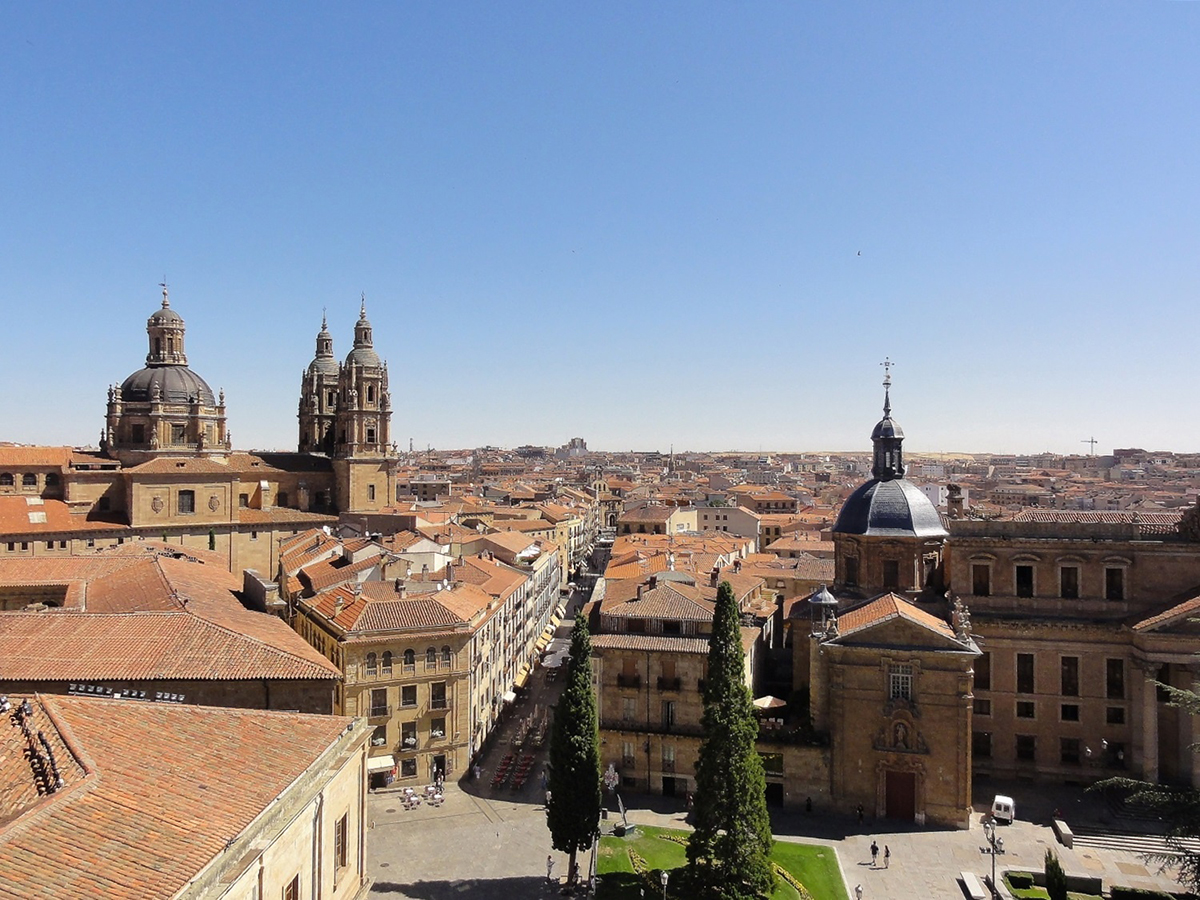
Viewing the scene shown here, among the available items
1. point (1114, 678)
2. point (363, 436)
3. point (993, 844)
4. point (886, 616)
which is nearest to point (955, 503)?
point (1114, 678)

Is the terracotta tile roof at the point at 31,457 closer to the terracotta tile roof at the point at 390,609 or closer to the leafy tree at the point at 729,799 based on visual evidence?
the terracotta tile roof at the point at 390,609

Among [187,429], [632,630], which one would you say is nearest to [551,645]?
[632,630]

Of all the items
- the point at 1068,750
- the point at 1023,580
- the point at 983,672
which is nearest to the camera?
the point at 1068,750

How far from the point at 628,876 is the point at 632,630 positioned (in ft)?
37.2

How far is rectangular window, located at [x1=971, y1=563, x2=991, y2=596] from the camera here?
39.9m

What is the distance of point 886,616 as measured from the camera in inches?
1373

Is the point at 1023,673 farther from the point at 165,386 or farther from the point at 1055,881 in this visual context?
the point at 165,386

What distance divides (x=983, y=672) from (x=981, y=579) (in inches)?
174

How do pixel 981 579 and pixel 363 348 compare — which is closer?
pixel 981 579

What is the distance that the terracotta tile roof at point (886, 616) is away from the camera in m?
34.8

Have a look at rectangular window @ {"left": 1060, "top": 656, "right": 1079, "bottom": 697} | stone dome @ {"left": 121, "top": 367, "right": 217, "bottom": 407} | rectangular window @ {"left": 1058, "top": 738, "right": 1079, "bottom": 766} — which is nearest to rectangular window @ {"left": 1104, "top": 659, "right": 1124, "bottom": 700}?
rectangular window @ {"left": 1060, "top": 656, "right": 1079, "bottom": 697}

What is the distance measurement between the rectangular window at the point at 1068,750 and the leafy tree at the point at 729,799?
60.4 ft

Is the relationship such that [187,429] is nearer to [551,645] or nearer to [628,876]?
[551,645]

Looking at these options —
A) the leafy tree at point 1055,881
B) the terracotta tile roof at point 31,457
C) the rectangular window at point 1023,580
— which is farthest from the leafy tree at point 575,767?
the terracotta tile roof at point 31,457
